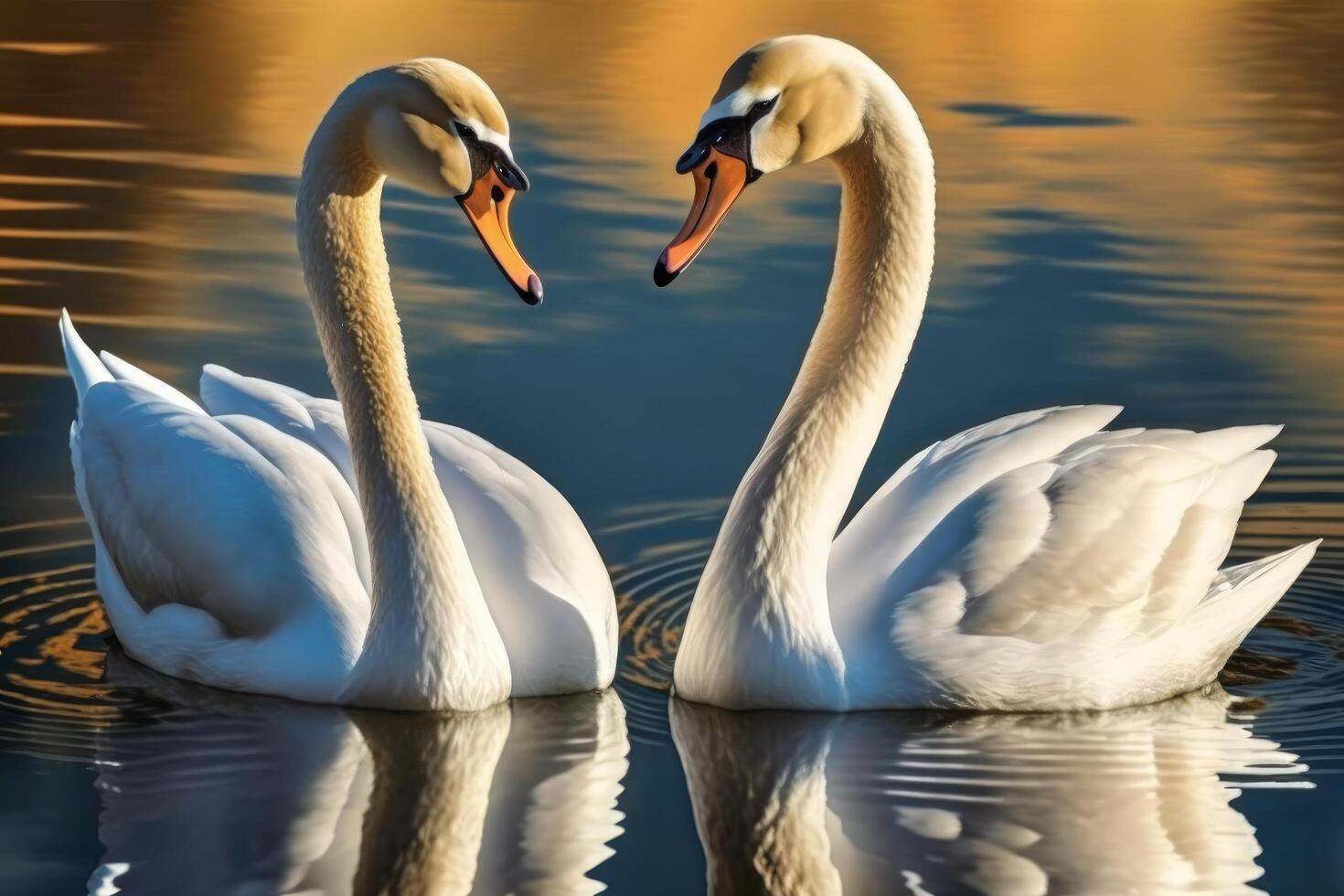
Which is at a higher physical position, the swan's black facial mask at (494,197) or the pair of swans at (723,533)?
the swan's black facial mask at (494,197)

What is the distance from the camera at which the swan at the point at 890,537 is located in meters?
6.95

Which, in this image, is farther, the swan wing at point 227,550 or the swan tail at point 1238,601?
the swan tail at point 1238,601

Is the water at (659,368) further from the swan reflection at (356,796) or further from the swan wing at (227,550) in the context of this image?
the swan wing at (227,550)

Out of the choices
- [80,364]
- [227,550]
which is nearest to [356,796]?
[227,550]

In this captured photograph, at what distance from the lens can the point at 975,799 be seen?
641 cm

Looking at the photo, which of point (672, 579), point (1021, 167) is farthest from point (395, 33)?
point (672, 579)

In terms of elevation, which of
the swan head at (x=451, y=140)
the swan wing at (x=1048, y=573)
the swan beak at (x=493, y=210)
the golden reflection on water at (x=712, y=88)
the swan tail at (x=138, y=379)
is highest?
the swan head at (x=451, y=140)

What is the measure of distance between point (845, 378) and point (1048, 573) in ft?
2.69

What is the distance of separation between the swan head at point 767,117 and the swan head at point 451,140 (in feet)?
1.57

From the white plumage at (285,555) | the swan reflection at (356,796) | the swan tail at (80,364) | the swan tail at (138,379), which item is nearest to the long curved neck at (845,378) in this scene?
the white plumage at (285,555)

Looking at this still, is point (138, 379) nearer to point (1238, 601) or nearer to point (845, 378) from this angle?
point (845, 378)

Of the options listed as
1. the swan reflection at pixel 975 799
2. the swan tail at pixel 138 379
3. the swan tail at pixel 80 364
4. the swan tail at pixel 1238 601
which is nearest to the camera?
the swan reflection at pixel 975 799

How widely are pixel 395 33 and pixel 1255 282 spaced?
875 cm

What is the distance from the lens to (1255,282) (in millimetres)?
12656
